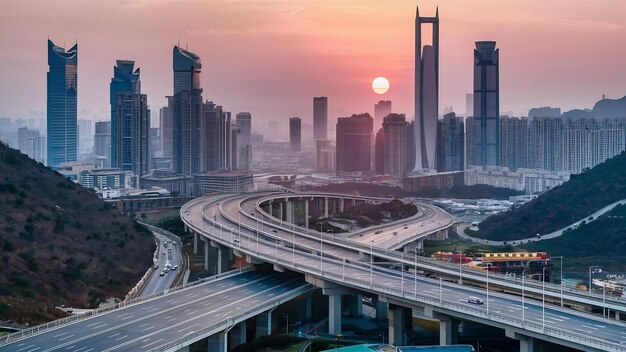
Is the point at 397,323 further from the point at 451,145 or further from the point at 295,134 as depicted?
the point at 295,134

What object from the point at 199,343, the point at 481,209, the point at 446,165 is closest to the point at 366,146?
the point at 446,165

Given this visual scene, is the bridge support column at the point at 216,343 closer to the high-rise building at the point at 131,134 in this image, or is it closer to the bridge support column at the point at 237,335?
the bridge support column at the point at 237,335

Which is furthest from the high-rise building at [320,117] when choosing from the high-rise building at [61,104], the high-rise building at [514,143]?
the high-rise building at [61,104]

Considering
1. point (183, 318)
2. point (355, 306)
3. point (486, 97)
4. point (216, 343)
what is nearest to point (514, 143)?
point (486, 97)

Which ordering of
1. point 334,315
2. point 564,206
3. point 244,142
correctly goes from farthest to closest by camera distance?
point 244,142 < point 564,206 < point 334,315

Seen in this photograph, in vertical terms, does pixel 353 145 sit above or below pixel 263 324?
above

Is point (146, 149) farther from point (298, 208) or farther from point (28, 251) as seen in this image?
point (28, 251)

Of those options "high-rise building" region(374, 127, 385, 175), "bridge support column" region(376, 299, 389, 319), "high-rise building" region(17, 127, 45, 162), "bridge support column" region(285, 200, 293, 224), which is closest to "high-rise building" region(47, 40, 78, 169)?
"high-rise building" region(17, 127, 45, 162)
